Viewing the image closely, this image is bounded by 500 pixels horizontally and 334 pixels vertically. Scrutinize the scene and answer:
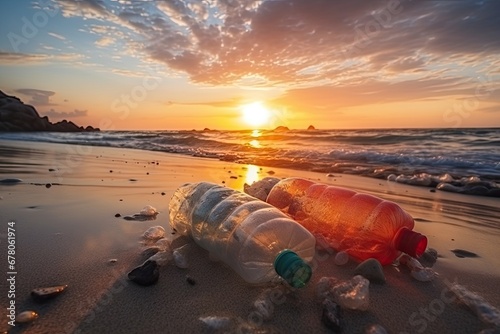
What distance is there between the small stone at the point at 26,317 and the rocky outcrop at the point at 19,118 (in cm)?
Answer: 3149

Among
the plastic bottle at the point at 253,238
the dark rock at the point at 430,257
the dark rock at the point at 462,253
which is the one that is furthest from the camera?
the dark rock at the point at 462,253

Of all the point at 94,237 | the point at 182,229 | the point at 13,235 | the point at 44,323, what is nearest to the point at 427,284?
the point at 182,229

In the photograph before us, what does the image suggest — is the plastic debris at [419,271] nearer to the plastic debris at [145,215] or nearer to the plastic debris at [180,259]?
the plastic debris at [180,259]

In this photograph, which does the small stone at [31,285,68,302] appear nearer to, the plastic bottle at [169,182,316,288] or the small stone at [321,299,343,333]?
the plastic bottle at [169,182,316,288]

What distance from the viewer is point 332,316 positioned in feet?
4.44

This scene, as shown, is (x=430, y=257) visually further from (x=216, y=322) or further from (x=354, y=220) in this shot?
(x=216, y=322)

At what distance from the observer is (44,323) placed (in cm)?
125

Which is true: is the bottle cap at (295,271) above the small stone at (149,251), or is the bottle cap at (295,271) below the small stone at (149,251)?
above

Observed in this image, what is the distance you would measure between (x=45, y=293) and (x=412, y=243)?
77.6 inches

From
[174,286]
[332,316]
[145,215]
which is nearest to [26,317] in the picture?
[174,286]

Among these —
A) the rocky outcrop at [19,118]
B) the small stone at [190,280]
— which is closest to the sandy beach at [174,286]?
the small stone at [190,280]

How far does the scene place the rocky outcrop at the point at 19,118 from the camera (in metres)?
26.8

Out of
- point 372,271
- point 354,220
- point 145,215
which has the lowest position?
point 145,215

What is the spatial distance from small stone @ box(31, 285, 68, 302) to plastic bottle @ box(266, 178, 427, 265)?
5.79 feet
